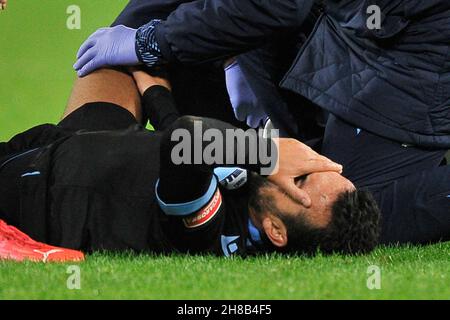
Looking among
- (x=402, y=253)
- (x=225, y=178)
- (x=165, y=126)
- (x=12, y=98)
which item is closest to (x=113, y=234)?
(x=225, y=178)

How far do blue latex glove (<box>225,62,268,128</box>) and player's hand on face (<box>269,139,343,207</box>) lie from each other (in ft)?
2.74

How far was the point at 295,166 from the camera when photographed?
3.03 metres

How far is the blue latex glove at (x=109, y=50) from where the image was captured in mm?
3705

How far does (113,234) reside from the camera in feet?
10.2

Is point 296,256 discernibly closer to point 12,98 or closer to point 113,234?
point 113,234

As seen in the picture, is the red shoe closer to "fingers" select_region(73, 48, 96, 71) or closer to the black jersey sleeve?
the black jersey sleeve

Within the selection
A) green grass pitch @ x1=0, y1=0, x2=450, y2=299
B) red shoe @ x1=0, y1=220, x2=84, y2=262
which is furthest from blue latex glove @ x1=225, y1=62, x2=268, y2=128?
red shoe @ x1=0, y1=220, x2=84, y2=262

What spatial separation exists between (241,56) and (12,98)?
2947mm

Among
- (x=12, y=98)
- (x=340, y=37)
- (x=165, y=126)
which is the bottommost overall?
(x=12, y=98)

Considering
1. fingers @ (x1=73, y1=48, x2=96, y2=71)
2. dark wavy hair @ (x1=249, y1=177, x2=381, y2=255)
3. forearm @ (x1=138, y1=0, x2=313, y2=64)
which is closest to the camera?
dark wavy hair @ (x1=249, y1=177, x2=381, y2=255)

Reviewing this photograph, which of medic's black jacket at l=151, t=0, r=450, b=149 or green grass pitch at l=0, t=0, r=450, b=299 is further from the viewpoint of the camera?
medic's black jacket at l=151, t=0, r=450, b=149

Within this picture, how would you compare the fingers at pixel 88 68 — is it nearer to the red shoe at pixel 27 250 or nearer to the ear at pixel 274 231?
the red shoe at pixel 27 250

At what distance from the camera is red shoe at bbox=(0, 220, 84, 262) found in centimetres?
297

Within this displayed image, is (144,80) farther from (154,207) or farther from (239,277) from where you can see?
(239,277)
